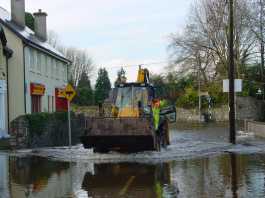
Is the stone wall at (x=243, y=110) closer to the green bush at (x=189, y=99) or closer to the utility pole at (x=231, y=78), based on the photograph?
Answer: the green bush at (x=189, y=99)

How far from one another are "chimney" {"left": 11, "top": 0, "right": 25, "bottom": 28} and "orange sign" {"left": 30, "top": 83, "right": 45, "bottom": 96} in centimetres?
472

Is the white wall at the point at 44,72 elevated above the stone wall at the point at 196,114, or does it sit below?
above

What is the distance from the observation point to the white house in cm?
3169

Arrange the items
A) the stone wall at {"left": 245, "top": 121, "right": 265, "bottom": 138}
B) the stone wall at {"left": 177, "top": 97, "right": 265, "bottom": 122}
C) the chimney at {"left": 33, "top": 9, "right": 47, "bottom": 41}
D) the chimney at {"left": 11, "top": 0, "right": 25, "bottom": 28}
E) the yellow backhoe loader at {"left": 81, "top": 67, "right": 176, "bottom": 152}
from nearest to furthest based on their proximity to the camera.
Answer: the yellow backhoe loader at {"left": 81, "top": 67, "right": 176, "bottom": 152} → the stone wall at {"left": 245, "top": 121, "right": 265, "bottom": 138} → the chimney at {"left": 11, "top": 0, "right": 25, "bottom": 28} → the chimney at {"left": 33, "top": 9, "right": 47, "bottom": 41} → the stone wall at {"left": 177, "top": 97, "right": 265, "bottom": 122}

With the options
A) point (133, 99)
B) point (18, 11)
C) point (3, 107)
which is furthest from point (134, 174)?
Answer: point (18, 11)

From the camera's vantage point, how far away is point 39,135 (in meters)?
25.2

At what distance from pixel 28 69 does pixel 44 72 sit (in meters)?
4.20

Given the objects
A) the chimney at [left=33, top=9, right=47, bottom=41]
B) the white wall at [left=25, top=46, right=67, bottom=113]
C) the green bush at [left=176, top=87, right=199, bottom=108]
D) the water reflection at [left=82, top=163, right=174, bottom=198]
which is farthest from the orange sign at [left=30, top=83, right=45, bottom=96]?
the green bush at [left=176, top=87, right=199, bottom=108]

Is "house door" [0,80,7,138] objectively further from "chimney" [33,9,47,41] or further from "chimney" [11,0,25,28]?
"chimney" [33,9,47,41]

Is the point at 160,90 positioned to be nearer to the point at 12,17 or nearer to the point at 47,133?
the point at 47,133

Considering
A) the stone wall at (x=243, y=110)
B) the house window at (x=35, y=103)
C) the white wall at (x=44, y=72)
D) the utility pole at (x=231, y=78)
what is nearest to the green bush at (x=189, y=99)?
the stone wall at (x=243, y=110)

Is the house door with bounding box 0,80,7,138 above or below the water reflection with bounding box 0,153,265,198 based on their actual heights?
above

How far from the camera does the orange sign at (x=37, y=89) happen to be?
110 ft

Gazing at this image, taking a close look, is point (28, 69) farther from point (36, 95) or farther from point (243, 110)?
point (243, 110)
